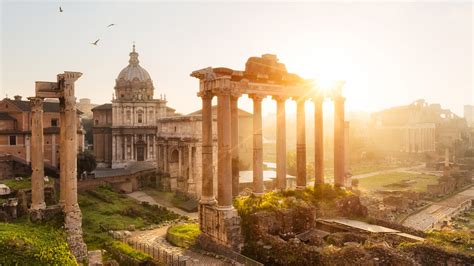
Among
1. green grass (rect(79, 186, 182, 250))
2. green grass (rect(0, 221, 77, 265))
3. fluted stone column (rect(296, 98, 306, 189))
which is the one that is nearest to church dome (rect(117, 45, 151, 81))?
green grass (rect(79, 186, 182, 250))

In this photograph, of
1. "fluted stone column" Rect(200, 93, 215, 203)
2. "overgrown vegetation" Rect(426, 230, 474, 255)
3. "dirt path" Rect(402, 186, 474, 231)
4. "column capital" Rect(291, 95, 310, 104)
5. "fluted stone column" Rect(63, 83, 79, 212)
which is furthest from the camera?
"dirt path" Rect(402, 186, 474, 231)

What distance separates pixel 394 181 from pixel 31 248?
193 feet

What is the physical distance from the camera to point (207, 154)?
64.4 feet

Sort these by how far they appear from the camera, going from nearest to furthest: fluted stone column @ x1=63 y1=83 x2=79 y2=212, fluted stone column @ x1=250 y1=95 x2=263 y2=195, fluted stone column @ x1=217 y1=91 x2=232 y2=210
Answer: fluted stone column @ x1=63 y1=83 x2=79 y2=212 → fluted stone column @ x1=217 y1=91 x2=232 y2=210 → fluted stone column @ x1=250 y1=95 x2=263 y2=195

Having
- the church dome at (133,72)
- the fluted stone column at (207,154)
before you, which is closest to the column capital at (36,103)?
the fluted stone column at (207,154)

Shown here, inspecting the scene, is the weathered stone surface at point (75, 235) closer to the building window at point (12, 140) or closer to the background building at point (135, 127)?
the building window at point (12, 140)

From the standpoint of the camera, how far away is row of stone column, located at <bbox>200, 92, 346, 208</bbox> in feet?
63.1

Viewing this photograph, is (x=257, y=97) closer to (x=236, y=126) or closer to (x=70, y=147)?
(x=236, y=126)

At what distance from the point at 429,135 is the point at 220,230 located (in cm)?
10501

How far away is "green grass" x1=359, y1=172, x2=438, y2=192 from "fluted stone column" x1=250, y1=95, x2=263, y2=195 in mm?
34080

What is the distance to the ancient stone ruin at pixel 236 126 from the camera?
62.2 ft

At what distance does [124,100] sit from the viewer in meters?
58.0

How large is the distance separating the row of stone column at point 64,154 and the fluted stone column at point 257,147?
937cm

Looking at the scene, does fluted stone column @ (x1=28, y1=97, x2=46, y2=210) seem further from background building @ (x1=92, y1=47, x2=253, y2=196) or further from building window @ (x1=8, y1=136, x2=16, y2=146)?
background building @ (x1=92, y1=47, x2=253, y2=196)
